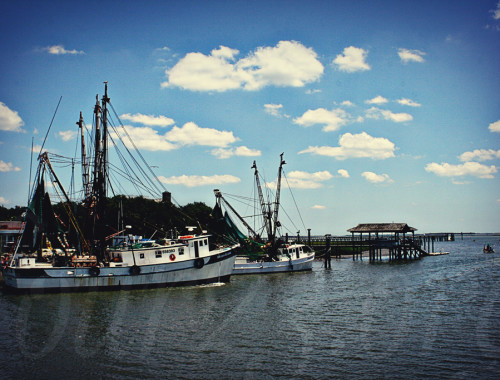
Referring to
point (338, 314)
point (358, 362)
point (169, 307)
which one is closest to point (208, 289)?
point (169, 307)

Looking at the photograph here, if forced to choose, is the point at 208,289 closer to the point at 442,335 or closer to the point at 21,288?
the point at 21,288

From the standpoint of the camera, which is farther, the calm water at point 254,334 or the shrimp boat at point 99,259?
the shrimp boat at point 99,259

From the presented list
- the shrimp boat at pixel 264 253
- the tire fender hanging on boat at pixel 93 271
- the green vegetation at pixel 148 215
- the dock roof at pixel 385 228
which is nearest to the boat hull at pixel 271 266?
the shrimp boat at pixel 264 253

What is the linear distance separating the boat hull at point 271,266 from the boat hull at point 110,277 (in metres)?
10.6

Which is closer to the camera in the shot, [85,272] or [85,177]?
[85,272]

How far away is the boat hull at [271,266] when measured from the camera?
2057 inches

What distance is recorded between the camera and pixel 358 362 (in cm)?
1731

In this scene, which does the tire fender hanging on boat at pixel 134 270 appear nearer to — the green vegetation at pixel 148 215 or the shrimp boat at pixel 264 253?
the shrimp boat at pixel 264 253

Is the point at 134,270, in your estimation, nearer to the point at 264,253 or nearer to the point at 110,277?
the point at 110,277

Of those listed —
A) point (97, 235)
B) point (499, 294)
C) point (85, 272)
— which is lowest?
point (499, 294)

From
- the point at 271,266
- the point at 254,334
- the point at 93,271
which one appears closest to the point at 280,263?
the point at 271,266

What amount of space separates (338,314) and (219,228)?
1248 inches

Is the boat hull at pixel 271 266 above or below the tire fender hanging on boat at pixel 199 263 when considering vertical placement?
below

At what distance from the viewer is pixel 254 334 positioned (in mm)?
21875
